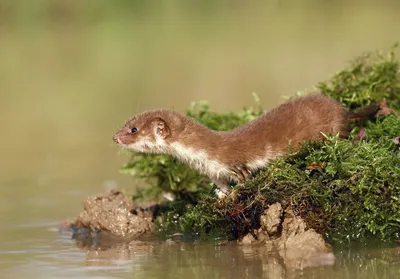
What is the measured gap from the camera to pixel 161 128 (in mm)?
8211

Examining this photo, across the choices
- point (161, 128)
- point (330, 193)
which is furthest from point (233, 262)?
point (161, 128)

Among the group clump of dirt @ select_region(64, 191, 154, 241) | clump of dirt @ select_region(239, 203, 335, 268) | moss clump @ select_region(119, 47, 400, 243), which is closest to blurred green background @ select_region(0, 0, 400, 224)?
clump of dirt @ select_region(64, 191, 154, 241)

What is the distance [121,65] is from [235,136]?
15.7 m

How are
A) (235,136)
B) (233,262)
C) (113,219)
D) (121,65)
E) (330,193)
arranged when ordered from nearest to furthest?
(233,262) → (330,193) → (235,136) → (113,219) → (121,65)

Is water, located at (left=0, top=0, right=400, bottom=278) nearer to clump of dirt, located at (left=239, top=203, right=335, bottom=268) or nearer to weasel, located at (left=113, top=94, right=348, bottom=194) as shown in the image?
clump of dirt, located at (left=239, top=203, right=335, bottom=268)

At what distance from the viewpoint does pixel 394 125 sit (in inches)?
334

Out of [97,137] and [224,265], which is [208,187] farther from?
[97,137]

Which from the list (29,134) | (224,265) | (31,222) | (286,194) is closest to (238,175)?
(286,194)

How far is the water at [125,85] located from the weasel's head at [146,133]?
2.89 ft

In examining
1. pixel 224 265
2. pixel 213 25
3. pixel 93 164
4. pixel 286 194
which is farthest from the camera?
pixel 213 25

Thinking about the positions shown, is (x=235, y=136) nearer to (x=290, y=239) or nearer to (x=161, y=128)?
(x=161, y=128)

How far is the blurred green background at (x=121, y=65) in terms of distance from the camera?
516 inches

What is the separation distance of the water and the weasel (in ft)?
2.43

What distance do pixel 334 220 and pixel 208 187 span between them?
6.33 ft
